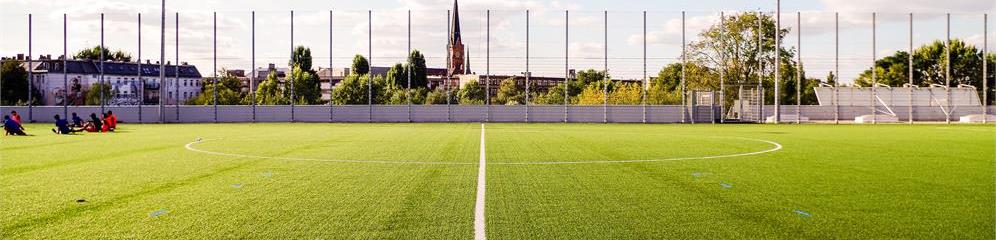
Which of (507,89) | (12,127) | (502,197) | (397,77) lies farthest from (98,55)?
(502,197)

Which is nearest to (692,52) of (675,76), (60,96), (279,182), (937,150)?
(675,76)

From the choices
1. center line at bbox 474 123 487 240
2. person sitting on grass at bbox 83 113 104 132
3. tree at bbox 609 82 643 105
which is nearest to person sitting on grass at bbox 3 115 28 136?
person sitting on grass at bbox 83 113 104 132

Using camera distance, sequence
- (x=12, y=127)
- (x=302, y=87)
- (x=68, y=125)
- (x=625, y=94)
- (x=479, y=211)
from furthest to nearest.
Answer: (x=302, y=87) < (x=625, y=94) < (x=68, y=125) < (x=12, y=127) < (x=479, y=211)

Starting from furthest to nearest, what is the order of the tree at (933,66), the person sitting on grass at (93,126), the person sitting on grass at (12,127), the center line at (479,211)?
the tree at (933,66), the person sitting on grass at (93,126), the person sitting on grass at (12,127), the center line at (479,211)

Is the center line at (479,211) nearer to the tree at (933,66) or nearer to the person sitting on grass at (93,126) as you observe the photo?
the person sitting on grass at (93,126)

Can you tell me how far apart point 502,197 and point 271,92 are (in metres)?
73.3

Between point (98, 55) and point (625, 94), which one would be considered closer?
point (625, 94)

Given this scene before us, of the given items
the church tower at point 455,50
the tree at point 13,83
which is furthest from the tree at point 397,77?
the tree at point 13,83

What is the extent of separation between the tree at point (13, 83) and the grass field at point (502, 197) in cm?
7712

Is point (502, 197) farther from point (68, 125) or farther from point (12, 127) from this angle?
point (68, 125)

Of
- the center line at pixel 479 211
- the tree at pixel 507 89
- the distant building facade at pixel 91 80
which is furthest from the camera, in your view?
the distant building facade at pixel 91 80

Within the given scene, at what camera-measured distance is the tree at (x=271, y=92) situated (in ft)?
160

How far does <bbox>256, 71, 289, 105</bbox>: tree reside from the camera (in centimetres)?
4881

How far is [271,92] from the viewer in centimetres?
7719
